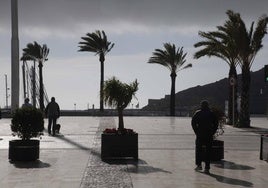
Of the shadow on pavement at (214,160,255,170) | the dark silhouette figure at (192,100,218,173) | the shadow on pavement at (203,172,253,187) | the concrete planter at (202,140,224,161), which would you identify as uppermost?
the dark silhouette figure at (192,100,218,173)

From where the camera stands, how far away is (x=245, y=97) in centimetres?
3291

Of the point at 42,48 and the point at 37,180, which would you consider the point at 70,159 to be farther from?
the point at 42,48

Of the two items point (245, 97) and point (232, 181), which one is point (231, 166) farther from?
point (245, 97)

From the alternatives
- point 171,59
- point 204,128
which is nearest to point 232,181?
point 204,128

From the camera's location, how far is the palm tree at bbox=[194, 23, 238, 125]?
111ft

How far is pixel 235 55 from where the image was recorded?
33531mm

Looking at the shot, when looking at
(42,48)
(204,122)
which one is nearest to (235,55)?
(204,122)

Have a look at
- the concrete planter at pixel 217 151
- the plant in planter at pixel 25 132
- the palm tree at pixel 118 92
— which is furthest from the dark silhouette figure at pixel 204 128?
the plant in planter at pixel 25 132

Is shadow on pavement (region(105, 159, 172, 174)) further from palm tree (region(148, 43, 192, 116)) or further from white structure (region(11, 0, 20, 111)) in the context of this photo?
palm tree (region(148, 43, 192, 116))

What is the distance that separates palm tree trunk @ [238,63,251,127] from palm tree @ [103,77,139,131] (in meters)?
18.3

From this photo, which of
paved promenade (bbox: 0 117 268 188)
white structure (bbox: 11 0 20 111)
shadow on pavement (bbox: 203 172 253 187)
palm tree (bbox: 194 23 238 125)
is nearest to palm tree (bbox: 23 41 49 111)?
palm tree (bbox: 194 23 238 125)

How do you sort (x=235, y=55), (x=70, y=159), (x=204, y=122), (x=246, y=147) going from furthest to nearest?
(x=235, y=55) → (x=246, y=147) → (x=70, y=159) → (x=204, y=122)

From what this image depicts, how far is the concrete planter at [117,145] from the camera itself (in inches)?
570

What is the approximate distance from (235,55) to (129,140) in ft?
66.4
